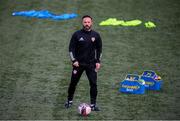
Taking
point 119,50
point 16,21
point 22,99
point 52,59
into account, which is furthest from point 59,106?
point 16,21

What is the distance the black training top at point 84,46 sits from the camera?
12.4 meters

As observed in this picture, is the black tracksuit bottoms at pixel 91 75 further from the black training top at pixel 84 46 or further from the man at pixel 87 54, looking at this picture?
the black training top at pixel 84 46

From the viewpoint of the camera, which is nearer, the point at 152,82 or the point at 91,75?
the point at 91,75

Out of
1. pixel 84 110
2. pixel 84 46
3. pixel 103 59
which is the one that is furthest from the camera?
pixel 103 59

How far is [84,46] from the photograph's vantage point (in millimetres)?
12445

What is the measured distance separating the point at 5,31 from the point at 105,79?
6.84 meters

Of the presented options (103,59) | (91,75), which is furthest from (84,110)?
(103,59)

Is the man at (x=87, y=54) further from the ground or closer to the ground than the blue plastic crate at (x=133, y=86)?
further from the ground

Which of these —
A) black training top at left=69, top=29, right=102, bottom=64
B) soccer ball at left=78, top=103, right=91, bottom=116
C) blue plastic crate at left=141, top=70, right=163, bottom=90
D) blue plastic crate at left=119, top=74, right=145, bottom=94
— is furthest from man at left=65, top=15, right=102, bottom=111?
blue plastic crate at left=141, top=70, right=163, bottom=90

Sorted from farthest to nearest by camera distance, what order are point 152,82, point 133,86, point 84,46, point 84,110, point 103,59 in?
point 103,59
point 152,82
point 133,86
point 84,46
point 84,110

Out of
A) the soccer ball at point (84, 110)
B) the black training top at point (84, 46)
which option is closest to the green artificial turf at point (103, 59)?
the soccer ball at point (84, 110)

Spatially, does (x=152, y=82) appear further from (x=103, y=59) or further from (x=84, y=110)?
(x=103, y=59)

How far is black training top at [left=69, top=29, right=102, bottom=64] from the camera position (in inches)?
490

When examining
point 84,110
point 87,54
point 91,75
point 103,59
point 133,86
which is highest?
point 87,54
